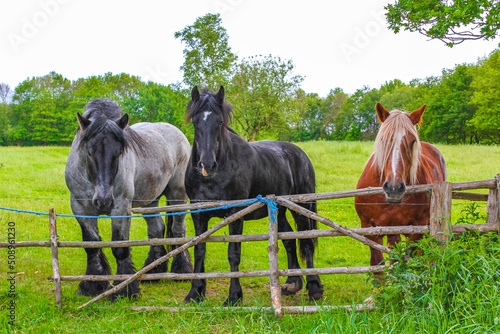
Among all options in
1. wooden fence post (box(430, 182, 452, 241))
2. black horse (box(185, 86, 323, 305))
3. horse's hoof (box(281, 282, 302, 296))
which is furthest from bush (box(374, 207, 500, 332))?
horse's hoof (box(281, 282, 302, 296))

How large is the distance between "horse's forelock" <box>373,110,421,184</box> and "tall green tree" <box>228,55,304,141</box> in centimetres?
1967

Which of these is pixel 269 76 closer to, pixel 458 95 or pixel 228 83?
pixel 228 83

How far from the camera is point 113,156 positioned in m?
4.99

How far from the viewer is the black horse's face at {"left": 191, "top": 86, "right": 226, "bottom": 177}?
467cm

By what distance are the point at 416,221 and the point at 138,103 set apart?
45.3 metres

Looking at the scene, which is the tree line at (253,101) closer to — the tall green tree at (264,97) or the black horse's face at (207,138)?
the tall green tree at (264,97)

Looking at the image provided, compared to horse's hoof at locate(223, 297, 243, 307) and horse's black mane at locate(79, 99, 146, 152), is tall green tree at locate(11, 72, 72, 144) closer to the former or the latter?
horse's black mane at locate(79, 99, 146, 152)

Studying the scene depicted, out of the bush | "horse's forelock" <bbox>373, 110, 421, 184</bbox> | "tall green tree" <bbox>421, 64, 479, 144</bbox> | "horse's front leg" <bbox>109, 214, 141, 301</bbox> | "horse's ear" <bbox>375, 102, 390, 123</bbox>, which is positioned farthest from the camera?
"tall green tree" <bbox>421, 64, 479, 144</bbox>

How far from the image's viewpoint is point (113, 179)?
5.07m

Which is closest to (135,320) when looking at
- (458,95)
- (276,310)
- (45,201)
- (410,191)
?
(276,310)

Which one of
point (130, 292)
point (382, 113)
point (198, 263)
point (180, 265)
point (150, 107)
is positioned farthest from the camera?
point (150, 107)

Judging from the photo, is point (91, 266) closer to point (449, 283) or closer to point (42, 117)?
point (449, 283)

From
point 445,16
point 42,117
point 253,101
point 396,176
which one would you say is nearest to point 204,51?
point 253,101

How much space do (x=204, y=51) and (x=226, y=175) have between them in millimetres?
24492
